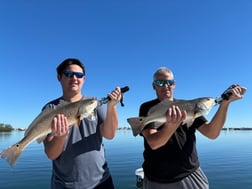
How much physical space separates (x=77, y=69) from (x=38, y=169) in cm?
2328

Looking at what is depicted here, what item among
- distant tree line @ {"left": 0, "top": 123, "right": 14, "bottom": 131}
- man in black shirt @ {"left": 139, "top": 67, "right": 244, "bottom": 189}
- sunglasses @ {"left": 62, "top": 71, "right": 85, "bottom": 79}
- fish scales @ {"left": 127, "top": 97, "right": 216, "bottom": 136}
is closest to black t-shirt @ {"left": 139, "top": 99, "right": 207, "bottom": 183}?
man in black shirt @ {"left": 139, "top": 67, "right": 244, "bottom": 189}

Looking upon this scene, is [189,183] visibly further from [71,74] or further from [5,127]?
[5,127]

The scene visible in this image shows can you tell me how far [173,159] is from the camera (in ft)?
15.1

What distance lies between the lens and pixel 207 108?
4.68 m

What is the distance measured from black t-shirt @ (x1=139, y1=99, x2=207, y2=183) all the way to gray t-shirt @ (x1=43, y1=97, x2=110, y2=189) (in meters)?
0.79

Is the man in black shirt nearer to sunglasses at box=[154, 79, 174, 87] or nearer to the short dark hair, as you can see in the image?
sunglasses at box=[154, 79, 174, 87]

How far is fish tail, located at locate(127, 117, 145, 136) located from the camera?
4.62m

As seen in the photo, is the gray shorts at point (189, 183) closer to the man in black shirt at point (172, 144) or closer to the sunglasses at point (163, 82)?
the man in black shirt at point (172, 144)

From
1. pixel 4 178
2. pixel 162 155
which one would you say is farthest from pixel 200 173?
pixel 4 178

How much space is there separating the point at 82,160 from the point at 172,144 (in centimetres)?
151

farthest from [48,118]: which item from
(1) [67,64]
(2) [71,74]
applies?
(1) [67,64]

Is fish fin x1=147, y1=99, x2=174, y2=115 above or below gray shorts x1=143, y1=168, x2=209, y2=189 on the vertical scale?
above

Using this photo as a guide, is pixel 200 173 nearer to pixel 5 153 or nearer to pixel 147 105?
pixel 147 105

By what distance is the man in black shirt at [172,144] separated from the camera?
14.6 feet
